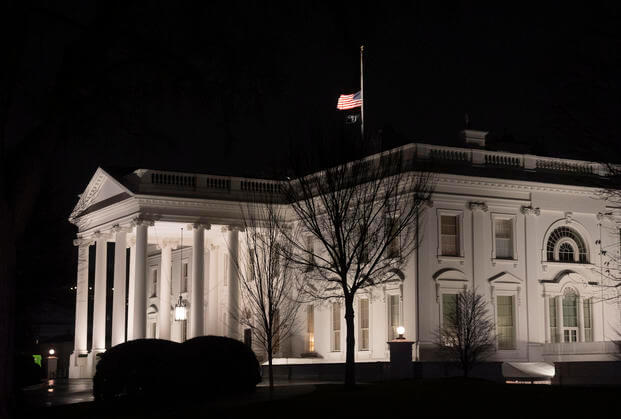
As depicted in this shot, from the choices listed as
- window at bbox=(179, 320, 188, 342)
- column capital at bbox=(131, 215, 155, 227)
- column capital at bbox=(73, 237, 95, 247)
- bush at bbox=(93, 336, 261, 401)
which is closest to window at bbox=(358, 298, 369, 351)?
column capital at bbox=(131, 215, 155, 227)

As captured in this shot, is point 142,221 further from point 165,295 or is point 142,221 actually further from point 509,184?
point 509,184

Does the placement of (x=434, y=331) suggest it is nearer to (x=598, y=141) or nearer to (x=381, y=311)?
(x=381, y=311)

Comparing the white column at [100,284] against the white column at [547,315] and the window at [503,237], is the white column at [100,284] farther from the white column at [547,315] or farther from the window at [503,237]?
the white column at [547,315]

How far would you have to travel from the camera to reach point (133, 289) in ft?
186

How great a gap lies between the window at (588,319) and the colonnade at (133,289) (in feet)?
57.8

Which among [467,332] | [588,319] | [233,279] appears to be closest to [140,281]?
[233,279]

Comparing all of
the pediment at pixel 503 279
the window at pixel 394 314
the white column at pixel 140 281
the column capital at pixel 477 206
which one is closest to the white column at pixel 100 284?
the white column at pixel 140 281

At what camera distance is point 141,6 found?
15312 millimetres

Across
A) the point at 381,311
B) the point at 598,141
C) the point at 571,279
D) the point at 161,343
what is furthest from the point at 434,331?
the point at 598,141

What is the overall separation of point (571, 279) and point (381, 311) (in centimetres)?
966

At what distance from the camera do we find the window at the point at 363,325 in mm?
50531

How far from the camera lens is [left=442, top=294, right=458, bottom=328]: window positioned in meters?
46.7

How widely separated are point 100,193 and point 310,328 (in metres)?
14.7

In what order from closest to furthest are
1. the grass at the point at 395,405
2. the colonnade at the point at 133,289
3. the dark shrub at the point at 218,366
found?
1. the grass at the point at 395,405
2. the dark shrub at the point at 218,366
3. the colonnade at the point at 133,289
